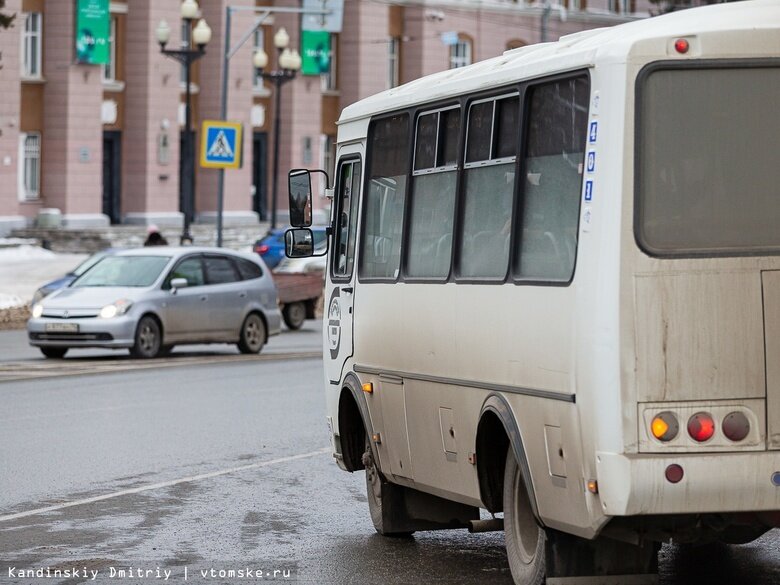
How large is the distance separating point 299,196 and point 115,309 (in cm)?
1530

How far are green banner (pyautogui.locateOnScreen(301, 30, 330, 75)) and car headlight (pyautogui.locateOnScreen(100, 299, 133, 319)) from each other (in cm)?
4757

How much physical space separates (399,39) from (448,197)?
69.9 m

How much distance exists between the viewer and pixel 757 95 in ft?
25.5

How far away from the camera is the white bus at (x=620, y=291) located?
7508 millimetres

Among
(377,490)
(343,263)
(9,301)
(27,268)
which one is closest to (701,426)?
(377,490)

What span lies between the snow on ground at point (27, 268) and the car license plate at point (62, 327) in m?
12.6

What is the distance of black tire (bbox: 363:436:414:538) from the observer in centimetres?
1086

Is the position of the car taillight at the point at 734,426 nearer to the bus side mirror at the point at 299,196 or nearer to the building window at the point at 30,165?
the bus side mirror at the point at 299,196

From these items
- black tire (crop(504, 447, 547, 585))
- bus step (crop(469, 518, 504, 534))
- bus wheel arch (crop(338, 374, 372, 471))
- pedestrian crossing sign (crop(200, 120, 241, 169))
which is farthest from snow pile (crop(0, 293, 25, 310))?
black tire (crop(504, 447, 547, 585))

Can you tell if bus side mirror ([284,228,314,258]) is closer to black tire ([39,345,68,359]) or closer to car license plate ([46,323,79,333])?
car license plate ([46,323,79,333])

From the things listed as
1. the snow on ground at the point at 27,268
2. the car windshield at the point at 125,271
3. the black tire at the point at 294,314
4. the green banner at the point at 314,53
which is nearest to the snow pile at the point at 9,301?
the snow on ground at the point at 27,268

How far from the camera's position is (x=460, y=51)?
8062 cm

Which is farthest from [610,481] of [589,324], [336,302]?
[336,302]

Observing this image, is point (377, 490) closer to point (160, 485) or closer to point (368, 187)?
point (368, 187)
